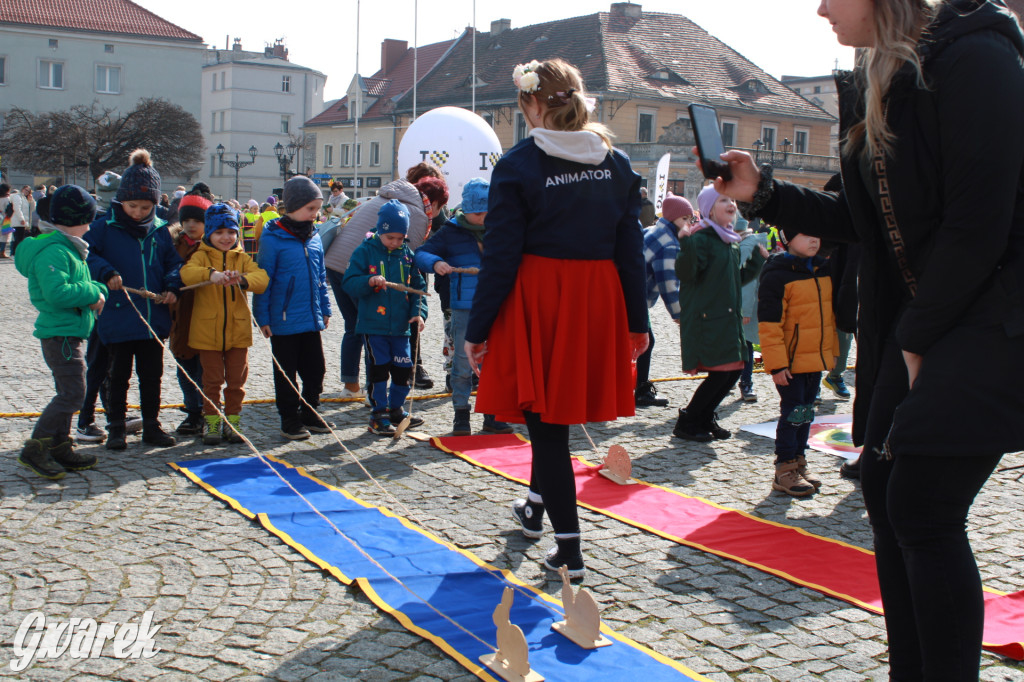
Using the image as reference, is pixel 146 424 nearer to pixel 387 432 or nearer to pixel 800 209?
pixel 387 432

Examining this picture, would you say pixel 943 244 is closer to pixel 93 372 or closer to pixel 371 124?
pixel 93 372

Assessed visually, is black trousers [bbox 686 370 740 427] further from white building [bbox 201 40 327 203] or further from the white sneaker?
white building [bbox 201 40 327 203]

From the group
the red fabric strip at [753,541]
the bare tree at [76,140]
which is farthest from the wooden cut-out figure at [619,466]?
the bare tree at [76,140]

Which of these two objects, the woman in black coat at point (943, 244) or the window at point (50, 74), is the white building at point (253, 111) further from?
the woman in black coat at point (943, 244)

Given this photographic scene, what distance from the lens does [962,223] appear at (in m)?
2.12

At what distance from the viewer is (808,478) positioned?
5.91 m

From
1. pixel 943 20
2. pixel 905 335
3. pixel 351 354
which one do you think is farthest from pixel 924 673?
pixel 351 354

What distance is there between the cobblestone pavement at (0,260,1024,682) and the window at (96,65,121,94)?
193 ft

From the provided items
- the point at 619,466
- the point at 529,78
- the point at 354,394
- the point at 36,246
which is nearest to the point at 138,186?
the point at 36,246

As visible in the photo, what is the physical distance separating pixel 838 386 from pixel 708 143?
6900mm

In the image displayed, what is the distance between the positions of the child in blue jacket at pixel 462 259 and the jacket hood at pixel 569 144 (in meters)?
3.26

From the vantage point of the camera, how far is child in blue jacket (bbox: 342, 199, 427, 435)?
23.2 ft

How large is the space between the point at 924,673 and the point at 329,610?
2.21 meters

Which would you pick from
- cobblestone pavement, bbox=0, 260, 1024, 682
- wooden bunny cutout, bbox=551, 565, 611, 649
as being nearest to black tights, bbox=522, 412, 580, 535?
cobblestone pavement, bbox=0, 260, 1024, 682
